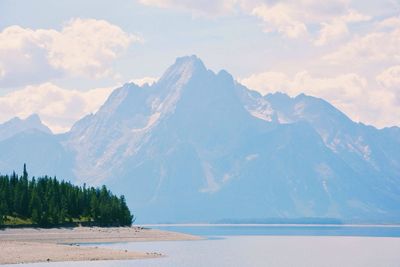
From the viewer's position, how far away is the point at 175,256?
12225 cm

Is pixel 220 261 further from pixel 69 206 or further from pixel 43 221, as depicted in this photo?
pixel 69 206

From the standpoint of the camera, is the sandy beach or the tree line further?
the tree line

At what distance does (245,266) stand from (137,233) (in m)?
79.0

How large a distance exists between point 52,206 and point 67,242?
867 inches

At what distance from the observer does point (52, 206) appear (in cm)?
17312

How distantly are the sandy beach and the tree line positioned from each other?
5198 mm

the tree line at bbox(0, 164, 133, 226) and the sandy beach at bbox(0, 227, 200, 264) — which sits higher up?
the tree line at bbox(0, 164, 133, 226)

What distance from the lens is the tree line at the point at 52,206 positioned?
16938 cm

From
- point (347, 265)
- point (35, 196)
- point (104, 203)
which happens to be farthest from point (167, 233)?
A: point (347, 265)

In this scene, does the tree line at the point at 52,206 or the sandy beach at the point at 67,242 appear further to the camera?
the tree line at the point at 52,206

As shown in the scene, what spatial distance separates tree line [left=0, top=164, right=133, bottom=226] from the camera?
Result: 16938 cm

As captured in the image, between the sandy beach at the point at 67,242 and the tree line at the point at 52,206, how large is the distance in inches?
205

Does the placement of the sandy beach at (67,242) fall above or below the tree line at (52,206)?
below

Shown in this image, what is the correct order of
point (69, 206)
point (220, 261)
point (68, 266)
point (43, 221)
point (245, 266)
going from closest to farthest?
point (68, 266)
point (245, 266)
point (220, 261)
point (43, 221)
point (69, 206)
